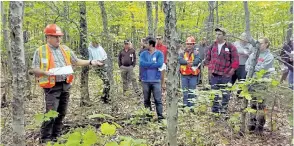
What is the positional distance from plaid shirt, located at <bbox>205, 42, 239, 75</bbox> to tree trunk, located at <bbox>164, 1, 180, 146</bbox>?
2850mm

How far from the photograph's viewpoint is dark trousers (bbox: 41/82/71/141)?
4.82m

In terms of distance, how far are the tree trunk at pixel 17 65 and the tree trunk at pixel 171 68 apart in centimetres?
151

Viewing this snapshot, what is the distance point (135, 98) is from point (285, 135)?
4.79 m

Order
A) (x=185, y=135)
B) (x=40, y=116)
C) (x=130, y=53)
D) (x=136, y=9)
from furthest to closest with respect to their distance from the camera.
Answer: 1. (x=136, y=9)
2. (x=130, y=53)
3. (x=185, y=135)
4. (x=40, y=116)

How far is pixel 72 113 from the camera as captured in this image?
7145 millimetres

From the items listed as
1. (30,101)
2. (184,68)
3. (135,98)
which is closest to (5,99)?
A: (30,101)

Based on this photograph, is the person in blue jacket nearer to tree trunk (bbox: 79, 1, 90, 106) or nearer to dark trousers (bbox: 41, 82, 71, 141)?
tree trunk (bbox: 79, 1, 90, 106)

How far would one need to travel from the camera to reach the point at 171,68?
11.1ft

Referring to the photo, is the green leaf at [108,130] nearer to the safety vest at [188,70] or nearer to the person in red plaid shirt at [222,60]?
the person in red plaid shirt at [222,60]

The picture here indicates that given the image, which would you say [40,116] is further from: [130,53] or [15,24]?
[130,53]

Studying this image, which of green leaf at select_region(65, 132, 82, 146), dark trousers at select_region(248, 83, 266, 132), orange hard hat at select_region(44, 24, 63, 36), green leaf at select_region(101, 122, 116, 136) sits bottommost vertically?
dark trousers at select_region(248, 83, 266, 132)

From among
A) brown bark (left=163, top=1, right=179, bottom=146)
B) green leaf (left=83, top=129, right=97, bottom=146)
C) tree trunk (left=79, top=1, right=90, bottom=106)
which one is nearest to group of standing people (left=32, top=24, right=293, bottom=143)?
tree trunk (left=79, top=1, right=90, bottom=106)

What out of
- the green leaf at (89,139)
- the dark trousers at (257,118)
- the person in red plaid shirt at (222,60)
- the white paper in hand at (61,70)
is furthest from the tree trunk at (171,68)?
the person in red plaid shirt at (222,60)

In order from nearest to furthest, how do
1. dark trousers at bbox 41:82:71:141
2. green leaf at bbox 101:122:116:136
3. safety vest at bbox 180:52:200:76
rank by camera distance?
green leaf at bbox 101:122:116:136
dark trousers at bbox 41:82:71:141
safety vest at bbox 180:52:200:76
